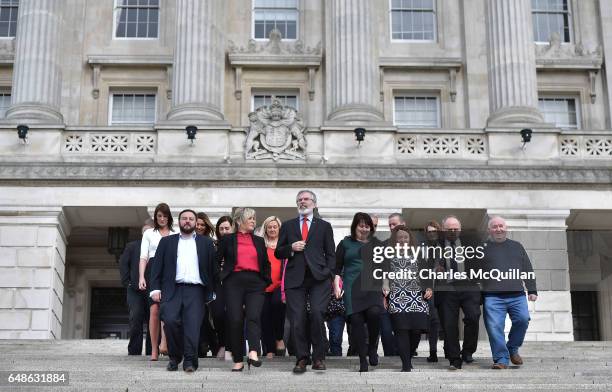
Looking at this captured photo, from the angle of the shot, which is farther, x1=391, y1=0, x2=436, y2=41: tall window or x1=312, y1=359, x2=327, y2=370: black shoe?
x1=391, y1=0, x2=436, y2=41: tall window

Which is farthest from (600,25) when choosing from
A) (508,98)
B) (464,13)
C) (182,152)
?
(182,152)

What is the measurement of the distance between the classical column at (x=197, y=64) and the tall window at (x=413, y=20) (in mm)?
6172

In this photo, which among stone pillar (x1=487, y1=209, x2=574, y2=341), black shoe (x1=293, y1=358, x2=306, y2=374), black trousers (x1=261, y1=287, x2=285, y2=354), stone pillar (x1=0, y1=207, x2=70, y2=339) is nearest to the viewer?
black shoe (x1=293, y1=358, x2=306, y2=374)

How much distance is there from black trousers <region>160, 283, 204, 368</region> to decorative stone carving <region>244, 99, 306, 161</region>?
532 inches

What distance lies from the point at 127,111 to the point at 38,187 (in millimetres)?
6821

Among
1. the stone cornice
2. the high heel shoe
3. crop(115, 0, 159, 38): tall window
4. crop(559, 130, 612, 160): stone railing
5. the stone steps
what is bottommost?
the stone steps

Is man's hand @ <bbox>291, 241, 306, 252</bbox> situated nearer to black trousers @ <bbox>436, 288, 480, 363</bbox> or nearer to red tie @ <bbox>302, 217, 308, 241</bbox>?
red tie @ <bbox>302, 217, 308, 241</bbox>

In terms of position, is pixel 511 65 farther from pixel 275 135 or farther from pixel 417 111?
pixel 275 135

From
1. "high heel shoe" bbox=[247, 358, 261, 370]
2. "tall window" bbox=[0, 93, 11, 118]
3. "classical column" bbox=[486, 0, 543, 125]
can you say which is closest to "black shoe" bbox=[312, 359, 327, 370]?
"high heel shoe" bbox=[247, 358, 261, 370]

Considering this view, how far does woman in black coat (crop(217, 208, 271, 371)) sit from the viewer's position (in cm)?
1569

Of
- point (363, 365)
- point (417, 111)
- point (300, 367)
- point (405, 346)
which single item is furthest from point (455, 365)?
point (417, 111)

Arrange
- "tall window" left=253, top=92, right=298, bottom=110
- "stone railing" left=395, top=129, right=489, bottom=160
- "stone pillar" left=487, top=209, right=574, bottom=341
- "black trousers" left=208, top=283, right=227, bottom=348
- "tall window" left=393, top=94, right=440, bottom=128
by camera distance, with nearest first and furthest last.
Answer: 1. "black trousers" left=208, top=283, right=227, bottom=348
2. "stone pillar" left=487, top=209, right=574, bottom=341
3. "stone railing" left=395, top=129, right=489, bottom=160
4. "tall window" left=393, top=94, right=440, bottom=128
5. "tall window" left=253, top=92, right=298, bottom=110

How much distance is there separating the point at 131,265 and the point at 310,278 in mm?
3528

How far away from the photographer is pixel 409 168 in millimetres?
28875
